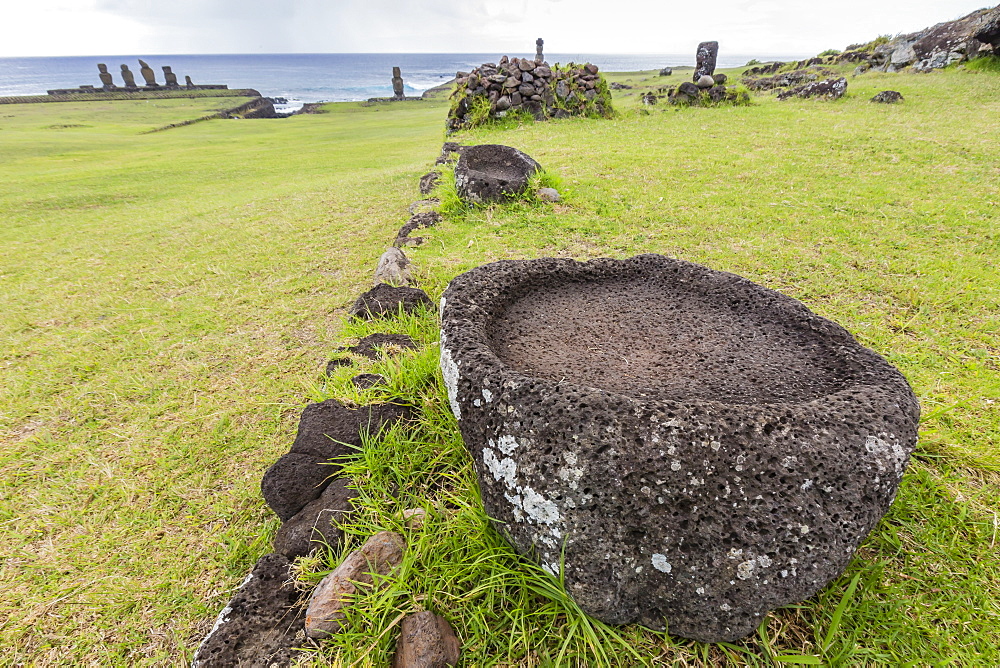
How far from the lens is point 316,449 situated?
258cm

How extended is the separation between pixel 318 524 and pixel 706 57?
20927 mm

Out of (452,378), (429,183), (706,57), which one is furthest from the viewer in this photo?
(706,57)

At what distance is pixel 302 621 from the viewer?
1952 millimetres

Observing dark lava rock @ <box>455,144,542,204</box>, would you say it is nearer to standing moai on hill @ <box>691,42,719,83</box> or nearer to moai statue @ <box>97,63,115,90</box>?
standing moai on hill @ <box>691,42,719,83</box>

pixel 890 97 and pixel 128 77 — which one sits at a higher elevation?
pixel 128 77

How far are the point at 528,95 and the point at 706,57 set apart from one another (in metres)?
8.27

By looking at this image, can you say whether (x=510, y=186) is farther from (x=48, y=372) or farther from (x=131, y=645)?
(x=131, y=645)

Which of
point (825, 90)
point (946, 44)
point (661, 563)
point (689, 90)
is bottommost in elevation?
point (661, 563)

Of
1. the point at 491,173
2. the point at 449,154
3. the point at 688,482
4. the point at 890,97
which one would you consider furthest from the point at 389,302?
the point at 890,97

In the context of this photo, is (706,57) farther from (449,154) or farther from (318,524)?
(318,524)

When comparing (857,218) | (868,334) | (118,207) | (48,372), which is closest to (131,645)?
(48,372)

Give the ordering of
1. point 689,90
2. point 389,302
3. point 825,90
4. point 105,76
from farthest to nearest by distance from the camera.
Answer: point 105,76 → point 689,90 → point 825,90 → point 389,302

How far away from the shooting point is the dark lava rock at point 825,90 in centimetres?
1280

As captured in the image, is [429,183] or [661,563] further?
[429,183]
